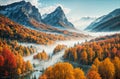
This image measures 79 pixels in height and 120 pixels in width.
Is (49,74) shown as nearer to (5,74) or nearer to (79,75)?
(79,75)

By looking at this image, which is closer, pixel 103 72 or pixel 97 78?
pixel 97 78

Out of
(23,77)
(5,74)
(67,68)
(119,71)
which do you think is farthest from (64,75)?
(5,74)

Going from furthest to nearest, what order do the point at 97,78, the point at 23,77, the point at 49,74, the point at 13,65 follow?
the point at 13,65 → the point at 23,77 → the point at 49,74 → the point at 97,78

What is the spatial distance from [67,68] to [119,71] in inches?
1048

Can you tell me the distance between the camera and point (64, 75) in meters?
122

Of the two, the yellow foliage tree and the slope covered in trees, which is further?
the yellow foliage tree

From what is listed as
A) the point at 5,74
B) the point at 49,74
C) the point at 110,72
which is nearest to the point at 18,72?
the point at 5,74

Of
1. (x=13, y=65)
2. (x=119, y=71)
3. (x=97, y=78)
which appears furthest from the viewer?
(x=13, y=65)

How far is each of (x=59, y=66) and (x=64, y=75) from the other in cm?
547

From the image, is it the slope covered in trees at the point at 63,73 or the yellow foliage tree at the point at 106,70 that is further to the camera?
the yellow foliage tree at the point at 106,70

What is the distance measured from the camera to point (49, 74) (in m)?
123

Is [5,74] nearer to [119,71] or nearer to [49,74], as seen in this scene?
[49,74]

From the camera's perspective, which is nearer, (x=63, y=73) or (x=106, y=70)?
(x=63, y=73)

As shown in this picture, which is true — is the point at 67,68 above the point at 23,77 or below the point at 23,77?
above
